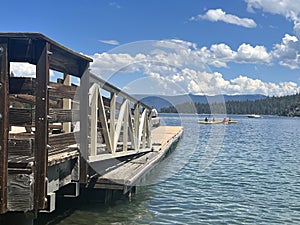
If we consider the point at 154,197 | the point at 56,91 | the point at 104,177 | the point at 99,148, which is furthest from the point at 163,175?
the point at 56,91

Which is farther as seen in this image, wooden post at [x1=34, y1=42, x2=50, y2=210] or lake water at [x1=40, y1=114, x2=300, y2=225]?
lake water at [x1=40, y1=114, x2=300, y2=225]

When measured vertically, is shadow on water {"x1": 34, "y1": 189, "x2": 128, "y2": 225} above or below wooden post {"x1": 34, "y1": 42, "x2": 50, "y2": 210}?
below

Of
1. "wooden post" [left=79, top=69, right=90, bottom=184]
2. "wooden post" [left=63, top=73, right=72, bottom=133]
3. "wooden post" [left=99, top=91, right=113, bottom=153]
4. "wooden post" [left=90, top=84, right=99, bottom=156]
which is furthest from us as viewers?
"wooden post" [left=63, top=73, right=72, bottom=133]

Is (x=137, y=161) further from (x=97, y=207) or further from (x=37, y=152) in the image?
(x=37, y=152)

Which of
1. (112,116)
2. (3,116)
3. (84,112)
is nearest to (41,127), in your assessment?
(3,116)

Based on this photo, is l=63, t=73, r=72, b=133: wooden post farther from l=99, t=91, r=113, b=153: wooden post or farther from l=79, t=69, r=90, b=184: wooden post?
l=79, t=69, r=90, b=184: wooden post

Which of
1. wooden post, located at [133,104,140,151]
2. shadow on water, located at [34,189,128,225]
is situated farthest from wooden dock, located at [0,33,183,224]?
wooden post, located at [133,104,140,151]

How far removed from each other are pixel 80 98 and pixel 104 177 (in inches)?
75.0

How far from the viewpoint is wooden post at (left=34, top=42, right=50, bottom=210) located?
16.8 ft

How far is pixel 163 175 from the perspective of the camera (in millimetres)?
15383

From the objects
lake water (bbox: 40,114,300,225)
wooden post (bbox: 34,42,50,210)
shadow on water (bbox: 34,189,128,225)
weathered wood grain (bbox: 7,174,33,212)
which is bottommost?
lake water (bbox: 40,114,300,225)

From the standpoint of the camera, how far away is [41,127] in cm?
515

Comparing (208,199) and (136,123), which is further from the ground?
(136,123)

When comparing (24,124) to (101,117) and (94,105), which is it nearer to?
(94,105)
